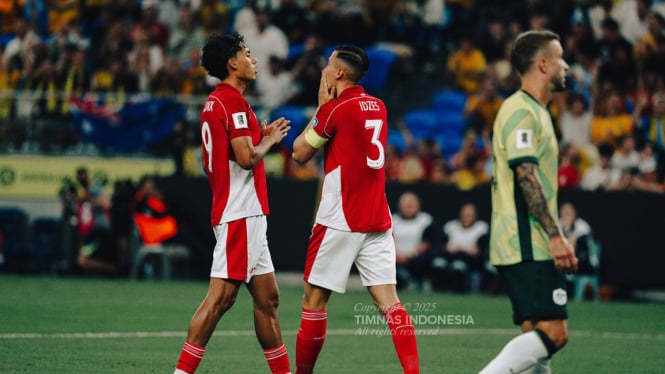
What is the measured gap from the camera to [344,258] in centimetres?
879

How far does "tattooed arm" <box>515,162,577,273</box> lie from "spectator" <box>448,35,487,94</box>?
15.8 m

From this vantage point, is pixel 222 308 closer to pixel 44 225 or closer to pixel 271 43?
pixel 44 225

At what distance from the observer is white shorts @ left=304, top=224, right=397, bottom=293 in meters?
8.77

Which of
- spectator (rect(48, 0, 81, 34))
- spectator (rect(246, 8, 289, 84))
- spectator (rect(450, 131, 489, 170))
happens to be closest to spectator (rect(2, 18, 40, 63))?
spectator (rect(48, 0, 81, 34))

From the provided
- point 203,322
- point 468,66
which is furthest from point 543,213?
point 468,66

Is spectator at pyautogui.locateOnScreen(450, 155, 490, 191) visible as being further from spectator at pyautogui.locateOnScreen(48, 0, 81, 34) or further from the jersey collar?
the jersey collar

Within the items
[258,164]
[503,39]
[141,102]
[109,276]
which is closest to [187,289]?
[109,276]

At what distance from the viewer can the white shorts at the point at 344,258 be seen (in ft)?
28.8

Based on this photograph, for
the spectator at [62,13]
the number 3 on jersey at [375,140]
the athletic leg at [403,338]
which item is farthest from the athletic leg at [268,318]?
the spectator at [62,13]

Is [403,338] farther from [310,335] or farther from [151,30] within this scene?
[151,30]

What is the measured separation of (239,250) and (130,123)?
1360 centimetres

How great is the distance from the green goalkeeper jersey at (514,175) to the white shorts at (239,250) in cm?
184

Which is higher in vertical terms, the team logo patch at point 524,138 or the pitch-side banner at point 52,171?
the pitch-side banner at point 52,171

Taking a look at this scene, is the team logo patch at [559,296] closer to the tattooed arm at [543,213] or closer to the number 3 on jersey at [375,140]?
the tattooed arm at [543,213]
